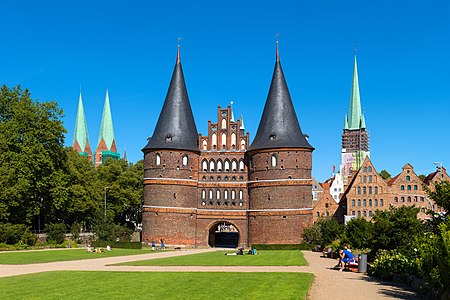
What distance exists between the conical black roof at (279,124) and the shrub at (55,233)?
22.6 m

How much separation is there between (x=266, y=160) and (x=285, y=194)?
174 inches

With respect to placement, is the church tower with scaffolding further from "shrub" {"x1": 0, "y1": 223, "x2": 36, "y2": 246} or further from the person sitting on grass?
the person sitting on grass

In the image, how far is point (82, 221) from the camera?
227ft

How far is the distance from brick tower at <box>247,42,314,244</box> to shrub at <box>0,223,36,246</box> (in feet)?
78.9

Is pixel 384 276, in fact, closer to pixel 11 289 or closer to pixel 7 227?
pixel 11 289

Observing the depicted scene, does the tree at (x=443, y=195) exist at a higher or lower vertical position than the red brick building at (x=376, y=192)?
lower

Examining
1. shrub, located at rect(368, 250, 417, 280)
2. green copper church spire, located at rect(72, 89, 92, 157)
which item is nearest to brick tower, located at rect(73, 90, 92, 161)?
green copper church spire, located at rect(72, 89, 92, 157)

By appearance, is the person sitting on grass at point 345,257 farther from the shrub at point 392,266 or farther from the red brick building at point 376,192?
the red brick building at point 376,192

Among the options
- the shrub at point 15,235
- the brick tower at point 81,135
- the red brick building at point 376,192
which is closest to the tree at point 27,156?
the shrub at point 15,235

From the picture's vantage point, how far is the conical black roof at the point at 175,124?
65.1 metres

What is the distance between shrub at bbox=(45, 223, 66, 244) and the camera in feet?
195

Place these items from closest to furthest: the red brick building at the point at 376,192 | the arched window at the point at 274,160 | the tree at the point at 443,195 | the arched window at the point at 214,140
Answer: the tree at the point at 443,195, the arched window at the point at 274,160, the arched window at the point at 214,140, the red brick building at the point at 376,192

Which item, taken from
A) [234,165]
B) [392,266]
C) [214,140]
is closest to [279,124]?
[234,165]

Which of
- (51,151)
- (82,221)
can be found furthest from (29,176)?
(82,221)
